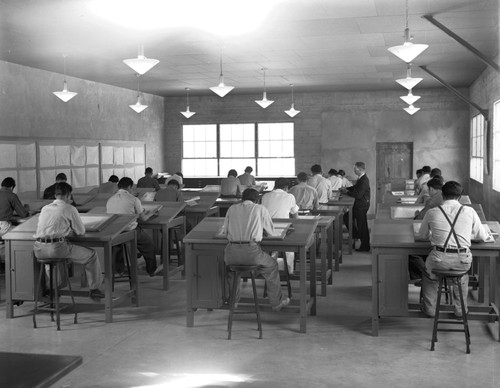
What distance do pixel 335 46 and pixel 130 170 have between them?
8.41 meters

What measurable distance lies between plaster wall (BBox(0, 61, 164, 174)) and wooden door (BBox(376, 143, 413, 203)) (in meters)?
6.88

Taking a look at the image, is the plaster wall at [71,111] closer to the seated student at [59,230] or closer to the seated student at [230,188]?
the seated student at [230,188]

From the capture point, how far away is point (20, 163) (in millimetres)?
12227

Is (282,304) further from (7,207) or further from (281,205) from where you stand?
(7,207)

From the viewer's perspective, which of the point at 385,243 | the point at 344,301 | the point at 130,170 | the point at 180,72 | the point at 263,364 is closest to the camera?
the point at 263,364

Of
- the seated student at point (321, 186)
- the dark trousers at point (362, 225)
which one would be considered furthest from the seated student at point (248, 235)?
the dark trousers at point (362, 225)

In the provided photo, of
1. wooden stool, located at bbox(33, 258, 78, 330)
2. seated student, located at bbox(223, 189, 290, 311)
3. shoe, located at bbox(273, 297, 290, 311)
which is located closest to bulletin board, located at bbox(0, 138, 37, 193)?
wooden stool, located at bbox(33, 258, 78, 330)

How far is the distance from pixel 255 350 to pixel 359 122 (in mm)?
14139

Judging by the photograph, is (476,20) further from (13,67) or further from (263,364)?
(13,67)

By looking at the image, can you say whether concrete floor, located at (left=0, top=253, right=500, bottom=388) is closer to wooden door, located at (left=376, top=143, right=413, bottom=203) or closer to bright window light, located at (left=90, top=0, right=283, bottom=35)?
bright window light, located at (left=90, top=0, right=283, bottom=35)

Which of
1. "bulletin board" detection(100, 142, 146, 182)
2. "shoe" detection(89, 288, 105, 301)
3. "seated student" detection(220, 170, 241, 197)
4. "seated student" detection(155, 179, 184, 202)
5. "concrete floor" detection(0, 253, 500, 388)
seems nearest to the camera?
"concrete floor" detection(0, 253, 500, 388)

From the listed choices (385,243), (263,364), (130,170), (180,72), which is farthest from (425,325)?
(130,170)

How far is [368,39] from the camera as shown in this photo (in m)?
10.2

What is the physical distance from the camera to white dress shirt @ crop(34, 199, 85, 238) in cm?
647
